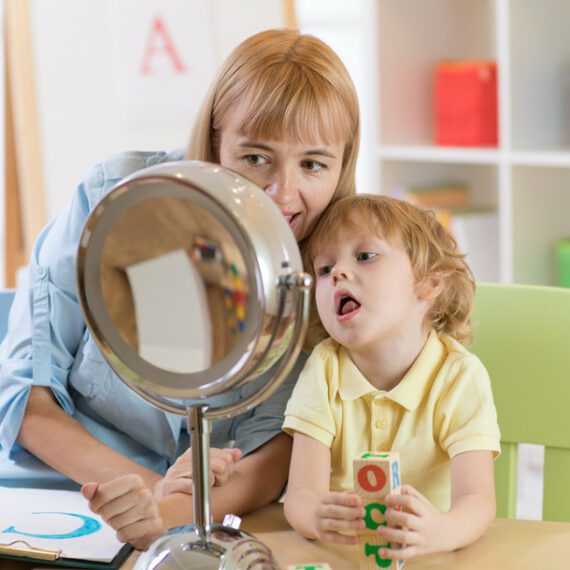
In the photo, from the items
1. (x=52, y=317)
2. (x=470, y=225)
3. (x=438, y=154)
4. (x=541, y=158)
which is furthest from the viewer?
(x=470, y=225)

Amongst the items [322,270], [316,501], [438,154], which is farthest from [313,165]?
[438,154]

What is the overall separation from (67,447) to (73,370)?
0.12 m

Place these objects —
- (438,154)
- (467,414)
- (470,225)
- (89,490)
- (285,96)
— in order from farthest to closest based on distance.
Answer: (470,225)
(438,154)
(285,96)
(467,414)
(89,490)

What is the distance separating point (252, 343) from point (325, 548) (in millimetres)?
256

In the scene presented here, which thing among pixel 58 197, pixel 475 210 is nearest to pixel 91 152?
pixel 58 197

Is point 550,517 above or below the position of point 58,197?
below

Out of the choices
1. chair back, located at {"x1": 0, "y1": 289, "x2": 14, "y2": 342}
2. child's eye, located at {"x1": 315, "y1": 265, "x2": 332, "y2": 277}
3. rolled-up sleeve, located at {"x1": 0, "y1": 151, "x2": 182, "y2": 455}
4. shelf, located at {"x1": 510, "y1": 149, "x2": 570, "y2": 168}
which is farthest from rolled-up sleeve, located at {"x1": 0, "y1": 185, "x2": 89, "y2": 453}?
shelf, located at {"x1": 510, "y1": 149, "x2": 570, "y2": 168}

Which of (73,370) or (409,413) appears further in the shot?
(73,370)

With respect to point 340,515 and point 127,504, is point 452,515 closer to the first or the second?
point 340,515

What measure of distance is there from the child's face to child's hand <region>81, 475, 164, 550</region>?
0.24 m

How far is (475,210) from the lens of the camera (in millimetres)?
2701

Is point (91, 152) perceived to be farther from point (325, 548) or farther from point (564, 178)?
point (325, 548)

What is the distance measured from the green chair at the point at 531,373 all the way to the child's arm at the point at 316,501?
0.30 meters

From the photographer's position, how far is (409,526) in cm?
88
